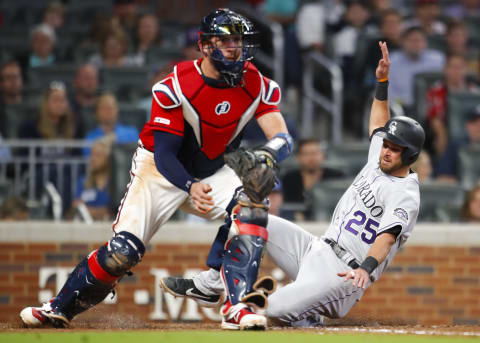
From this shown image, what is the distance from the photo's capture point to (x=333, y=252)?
6293 millimetres

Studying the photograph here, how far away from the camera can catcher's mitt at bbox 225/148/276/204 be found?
547cm

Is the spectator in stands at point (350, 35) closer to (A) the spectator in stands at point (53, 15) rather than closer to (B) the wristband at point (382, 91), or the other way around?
(A) the spectator in stands at point (53, 15)

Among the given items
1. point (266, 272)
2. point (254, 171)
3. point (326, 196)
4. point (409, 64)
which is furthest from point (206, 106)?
point (409, 64)

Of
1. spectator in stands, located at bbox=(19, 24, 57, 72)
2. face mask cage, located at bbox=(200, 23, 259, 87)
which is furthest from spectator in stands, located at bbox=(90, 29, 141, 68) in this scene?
face mask cage, located at bbox=(200, 23, 259, 87)

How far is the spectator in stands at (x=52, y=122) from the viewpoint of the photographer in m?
9.81

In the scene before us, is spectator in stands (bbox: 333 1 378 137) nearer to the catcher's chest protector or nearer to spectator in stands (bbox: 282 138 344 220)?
spectator in stands (bbox: 282 138 344 220)

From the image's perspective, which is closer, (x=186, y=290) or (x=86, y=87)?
(x=186, y=290)

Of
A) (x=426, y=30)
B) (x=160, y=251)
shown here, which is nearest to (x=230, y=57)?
(x=160, y=251)

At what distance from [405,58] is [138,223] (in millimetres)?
5958

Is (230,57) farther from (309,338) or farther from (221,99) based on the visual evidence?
(309,338)

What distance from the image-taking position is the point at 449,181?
32.1ft

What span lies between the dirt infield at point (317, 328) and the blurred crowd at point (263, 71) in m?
2.16

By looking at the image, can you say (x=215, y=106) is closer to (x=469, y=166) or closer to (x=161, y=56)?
(x=469, y=166)

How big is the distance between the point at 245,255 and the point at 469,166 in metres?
4.66
